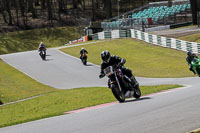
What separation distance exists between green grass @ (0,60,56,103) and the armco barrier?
14081mm

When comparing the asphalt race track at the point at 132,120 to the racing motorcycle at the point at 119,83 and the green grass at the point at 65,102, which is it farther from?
the green grass at the point at 65,102

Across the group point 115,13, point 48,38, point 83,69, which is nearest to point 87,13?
point 115,13

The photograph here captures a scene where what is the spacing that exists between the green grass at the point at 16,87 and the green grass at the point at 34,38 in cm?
3118

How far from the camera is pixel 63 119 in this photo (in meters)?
10.4

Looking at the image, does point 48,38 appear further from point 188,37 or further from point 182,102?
point 182,102

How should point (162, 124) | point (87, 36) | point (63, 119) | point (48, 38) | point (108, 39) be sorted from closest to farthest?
point (162, 124), point (63, 119), point (108, 39), point (87, 36), point (48, 38)

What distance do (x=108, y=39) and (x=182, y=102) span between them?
39.5 meters

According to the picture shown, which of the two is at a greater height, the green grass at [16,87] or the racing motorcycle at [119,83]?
the racing motorcycle at [119,83]

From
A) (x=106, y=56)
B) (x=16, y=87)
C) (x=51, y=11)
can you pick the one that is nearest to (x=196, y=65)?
(x=106, y=56)

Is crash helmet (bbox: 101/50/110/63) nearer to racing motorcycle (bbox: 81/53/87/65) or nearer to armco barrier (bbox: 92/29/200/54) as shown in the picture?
racing motorcycle (bbox: 81/53/87/65)

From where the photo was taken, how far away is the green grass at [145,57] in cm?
2758

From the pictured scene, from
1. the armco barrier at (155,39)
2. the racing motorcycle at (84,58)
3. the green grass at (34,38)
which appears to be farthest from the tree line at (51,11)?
the racing motorcycle at (84,58)

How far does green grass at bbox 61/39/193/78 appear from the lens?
1086 inches

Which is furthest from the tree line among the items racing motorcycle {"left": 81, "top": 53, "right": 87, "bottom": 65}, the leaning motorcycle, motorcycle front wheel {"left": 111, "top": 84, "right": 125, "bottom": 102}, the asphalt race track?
the asphalt race track
